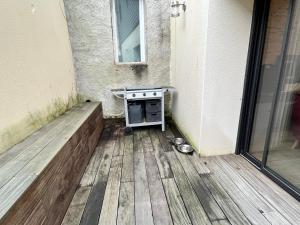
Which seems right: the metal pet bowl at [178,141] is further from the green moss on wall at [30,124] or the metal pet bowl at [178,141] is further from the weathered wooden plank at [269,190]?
the green moss on wall at [30,124]

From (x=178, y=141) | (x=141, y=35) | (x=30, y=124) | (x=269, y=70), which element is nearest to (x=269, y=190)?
(x=269, y=70)

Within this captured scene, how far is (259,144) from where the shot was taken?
6.61 feet

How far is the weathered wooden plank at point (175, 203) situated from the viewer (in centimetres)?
139

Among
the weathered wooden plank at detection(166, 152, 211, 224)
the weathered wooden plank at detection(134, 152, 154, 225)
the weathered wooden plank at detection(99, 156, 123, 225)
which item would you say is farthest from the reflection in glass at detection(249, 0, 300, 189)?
the weathered wooden plank at detection(99, 156, 123, 225)

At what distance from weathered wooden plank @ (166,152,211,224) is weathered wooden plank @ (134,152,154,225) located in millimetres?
311

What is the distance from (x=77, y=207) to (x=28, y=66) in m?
1.40

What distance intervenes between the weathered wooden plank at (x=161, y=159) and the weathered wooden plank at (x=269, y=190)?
709 mm

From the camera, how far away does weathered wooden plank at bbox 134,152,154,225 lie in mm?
1417

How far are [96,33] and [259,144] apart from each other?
2.89 metres

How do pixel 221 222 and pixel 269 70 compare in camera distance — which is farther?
pixel 269 70

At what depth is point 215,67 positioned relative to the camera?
6.55ft

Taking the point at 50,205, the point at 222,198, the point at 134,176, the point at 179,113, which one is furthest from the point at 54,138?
the point at 179,113

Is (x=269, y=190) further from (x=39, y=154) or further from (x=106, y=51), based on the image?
(x=106, y=51)

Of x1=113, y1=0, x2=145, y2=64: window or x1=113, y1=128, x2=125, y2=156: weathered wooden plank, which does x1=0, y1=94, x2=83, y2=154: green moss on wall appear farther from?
x1=113, y1=0, x2=145, y2=64: window
